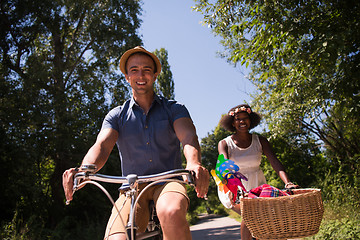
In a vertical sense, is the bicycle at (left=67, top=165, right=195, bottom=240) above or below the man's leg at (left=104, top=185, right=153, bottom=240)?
above

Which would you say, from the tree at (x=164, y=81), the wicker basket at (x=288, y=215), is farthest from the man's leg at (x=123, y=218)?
the tree at (x=164, y=81)

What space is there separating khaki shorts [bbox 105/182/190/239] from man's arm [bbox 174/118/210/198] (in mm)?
180

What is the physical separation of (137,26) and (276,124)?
942cm

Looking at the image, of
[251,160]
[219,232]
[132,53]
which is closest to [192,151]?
[132,53]

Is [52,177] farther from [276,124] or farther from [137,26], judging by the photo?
[276,124]

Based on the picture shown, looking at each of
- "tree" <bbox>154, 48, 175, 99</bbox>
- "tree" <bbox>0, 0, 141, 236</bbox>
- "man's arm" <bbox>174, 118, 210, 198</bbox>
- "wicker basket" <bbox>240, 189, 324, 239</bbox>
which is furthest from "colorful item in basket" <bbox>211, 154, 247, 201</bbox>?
"tree" <bbox>154, 48, 175, 99</bbox>

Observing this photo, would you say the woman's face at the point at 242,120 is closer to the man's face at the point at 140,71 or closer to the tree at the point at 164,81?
the man's face at the point at 140,71

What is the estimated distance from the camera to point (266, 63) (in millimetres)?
7645

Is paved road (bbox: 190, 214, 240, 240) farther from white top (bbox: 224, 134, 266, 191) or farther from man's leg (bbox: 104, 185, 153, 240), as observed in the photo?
man's leg (bbox: 104, 185, 153, 240)

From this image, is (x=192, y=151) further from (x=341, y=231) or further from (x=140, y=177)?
(x=341, y=231)

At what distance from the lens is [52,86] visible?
48.9 feet

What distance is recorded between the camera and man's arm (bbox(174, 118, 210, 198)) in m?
2.08

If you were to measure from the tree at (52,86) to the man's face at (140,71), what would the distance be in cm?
1090

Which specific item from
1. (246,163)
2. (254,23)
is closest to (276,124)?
(254,23)
